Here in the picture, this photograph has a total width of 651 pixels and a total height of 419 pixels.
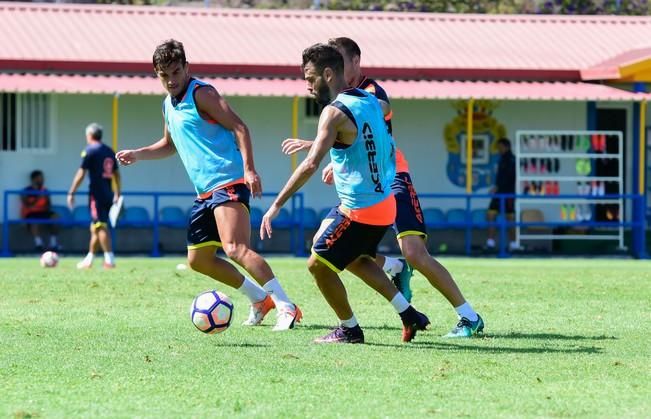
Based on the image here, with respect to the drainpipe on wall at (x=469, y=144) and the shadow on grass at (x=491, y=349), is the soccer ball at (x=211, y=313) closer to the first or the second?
the shadow on grass at (x=491, y=349)

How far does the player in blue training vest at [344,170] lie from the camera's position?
933 cm

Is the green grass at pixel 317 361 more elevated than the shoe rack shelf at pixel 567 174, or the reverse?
the shoe rack shelf at pixel 567 174

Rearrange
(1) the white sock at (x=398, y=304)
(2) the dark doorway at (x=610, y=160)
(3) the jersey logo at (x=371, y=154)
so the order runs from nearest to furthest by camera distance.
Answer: (3) the jersey logo at (x=371, y=154), (1) the white sock at (x=398, y=304), (2) the dark doorway at (x=610, y=160)

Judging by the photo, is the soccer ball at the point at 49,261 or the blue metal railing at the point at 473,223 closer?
the soccer ball at the point at 49,261

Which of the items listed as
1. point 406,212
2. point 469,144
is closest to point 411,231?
point 406,212

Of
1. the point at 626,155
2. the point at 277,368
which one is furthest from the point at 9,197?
the point at 277,368

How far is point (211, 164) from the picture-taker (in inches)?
412

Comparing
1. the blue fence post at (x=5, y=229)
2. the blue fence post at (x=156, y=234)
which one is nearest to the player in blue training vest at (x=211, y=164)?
the blue fence post at (x=156, y=234)

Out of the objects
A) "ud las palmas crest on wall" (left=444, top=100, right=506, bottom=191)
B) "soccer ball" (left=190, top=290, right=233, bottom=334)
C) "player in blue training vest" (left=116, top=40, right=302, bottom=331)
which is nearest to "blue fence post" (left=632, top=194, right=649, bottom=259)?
"ud las palmas crest on wall" (left=444, top=100, right=506, bottom=191)

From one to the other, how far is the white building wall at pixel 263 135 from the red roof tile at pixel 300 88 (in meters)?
1.13

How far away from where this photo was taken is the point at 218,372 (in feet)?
27.8

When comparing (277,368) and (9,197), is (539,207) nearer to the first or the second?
(9,197)

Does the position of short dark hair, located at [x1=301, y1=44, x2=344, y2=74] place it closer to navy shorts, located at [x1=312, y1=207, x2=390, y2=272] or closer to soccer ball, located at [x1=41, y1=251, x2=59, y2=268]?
navy shorts, located at [x1=312, y1=207, x2=390, y2=272]

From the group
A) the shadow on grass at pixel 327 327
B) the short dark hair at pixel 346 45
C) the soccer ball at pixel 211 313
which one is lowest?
the shadow on grass at pixel 327 327
